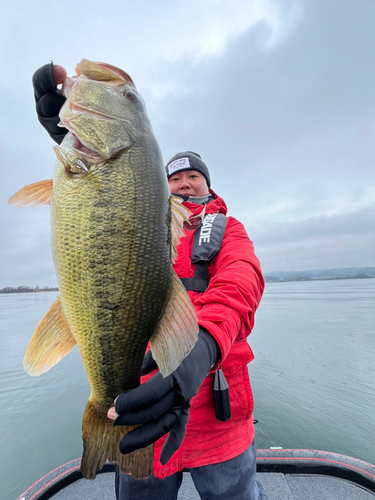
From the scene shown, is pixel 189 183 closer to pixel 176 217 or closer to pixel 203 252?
pixel 203 252

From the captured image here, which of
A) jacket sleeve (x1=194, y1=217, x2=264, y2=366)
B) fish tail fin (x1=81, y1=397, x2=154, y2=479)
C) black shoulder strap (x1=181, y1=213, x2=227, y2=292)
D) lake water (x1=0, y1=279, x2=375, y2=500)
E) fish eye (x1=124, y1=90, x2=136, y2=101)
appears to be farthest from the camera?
lake water (x1=0, y1=279, x2=375, y2=500)

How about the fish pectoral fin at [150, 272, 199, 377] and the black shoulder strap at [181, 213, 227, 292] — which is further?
the black shoulder strap at [181, 213, 227, 292]

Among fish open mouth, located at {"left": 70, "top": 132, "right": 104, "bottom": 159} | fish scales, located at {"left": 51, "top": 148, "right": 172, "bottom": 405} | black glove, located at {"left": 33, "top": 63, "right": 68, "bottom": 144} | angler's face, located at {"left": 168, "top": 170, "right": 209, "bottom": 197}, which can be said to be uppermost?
black glove, located at {"left": 33, "top": 63, "right": 68, "bottom": 144}

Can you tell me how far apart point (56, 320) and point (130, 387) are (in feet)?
1.49

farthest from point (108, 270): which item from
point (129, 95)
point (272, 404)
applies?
point (272, 404)

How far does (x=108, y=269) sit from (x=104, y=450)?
829 millimetres

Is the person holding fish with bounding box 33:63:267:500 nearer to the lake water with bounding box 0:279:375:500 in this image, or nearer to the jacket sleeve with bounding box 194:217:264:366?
the jacket sleeve with bounding box 194:217:264:366

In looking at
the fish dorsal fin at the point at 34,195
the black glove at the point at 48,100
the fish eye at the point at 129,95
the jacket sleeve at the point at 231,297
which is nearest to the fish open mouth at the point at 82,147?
the fish dorsal fin at the point at 34,195

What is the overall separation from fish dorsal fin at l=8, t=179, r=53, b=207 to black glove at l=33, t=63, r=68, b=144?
611 mm

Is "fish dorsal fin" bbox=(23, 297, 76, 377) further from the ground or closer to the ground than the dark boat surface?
further from the ground

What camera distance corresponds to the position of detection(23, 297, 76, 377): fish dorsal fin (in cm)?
115

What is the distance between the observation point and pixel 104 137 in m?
1.19

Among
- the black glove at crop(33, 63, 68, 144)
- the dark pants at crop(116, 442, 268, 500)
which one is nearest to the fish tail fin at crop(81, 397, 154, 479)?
the dark pants at crop(116, 442, 268, 500)

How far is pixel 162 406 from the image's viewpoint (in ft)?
3.38
